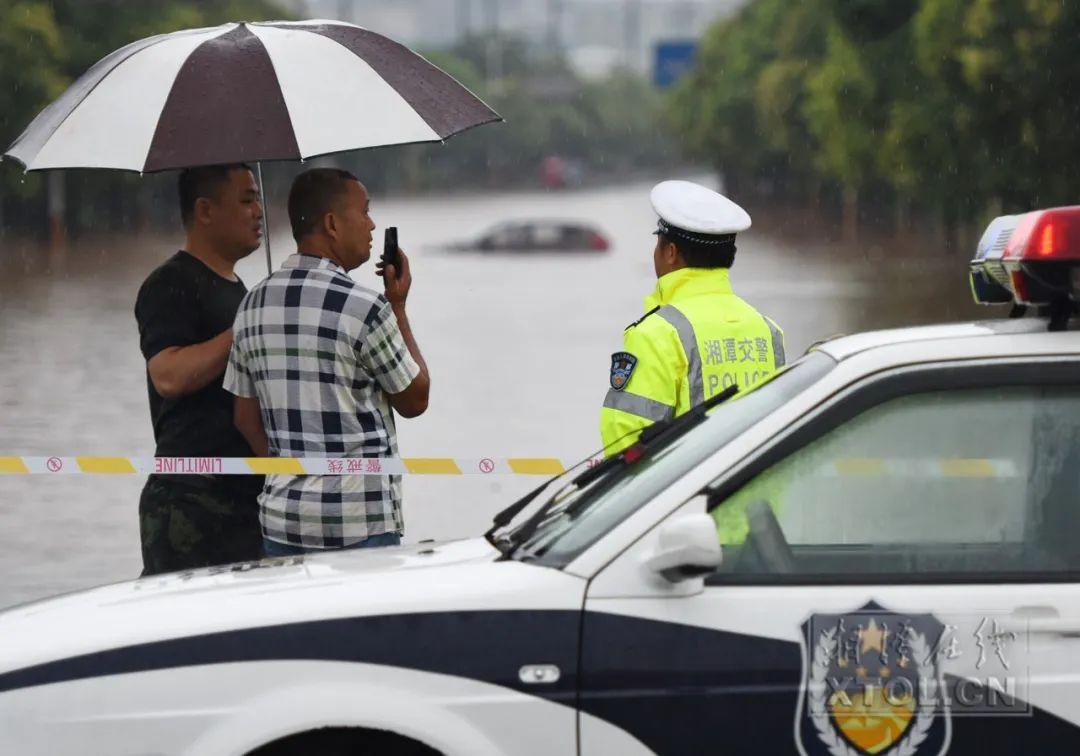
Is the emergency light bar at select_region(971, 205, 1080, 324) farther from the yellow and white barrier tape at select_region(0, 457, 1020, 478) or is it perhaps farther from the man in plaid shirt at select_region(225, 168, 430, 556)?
the man in plaid shirt at select_region(225, 168, 430, 556)

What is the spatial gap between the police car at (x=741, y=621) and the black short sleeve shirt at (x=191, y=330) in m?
1.49

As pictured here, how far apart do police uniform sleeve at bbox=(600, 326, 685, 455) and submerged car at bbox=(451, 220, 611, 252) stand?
53364mm

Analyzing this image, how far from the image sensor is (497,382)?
19672mm

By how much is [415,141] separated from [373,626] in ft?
6.10

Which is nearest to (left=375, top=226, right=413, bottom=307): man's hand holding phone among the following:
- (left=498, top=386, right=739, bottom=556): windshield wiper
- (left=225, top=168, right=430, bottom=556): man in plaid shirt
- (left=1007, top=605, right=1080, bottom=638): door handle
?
(left=225, top=168, right=430, bottom=556): man in plaid shirt

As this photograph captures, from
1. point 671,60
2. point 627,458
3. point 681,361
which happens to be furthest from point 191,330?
point 671,60

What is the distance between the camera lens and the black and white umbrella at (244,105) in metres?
5.29

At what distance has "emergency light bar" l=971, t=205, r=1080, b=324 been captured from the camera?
12.4 ft

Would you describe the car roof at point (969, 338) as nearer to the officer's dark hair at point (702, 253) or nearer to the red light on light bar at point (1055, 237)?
the red light on light bar at point (1055, 237)

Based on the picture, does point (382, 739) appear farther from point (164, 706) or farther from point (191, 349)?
point (191, 349)

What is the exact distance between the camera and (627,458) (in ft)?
14.0

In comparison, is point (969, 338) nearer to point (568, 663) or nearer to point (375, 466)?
point (568, 663)

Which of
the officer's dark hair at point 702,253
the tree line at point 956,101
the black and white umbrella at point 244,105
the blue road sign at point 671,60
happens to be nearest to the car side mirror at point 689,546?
the officer's dark hair at point 702,253

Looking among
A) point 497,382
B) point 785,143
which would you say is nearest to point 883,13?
point 497,382
